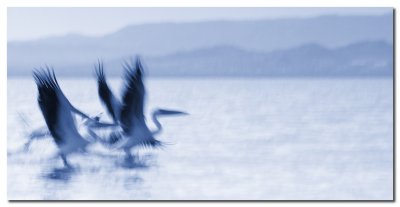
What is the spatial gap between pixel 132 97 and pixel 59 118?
0.38 metres

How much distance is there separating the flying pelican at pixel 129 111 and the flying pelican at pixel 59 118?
174 millimetres

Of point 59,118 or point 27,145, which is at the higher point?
point 59,118

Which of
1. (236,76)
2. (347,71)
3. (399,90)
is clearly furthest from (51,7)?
A: (399,90)

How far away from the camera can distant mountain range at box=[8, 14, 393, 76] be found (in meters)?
Answer: 2.65

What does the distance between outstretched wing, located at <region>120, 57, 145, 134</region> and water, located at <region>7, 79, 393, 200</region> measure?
5 cm

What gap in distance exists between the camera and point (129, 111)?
270cm

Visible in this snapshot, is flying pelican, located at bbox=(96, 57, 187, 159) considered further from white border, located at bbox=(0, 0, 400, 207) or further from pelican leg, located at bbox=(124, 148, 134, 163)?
white border, located at bbox=(0, 0, 400, 207)

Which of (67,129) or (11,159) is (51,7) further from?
(11,159)

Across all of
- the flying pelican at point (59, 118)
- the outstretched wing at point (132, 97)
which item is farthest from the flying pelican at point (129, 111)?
the flying pelican at point (59, 118)

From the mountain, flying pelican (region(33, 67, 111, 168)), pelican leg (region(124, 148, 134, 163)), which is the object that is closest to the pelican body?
flying pelican (region(33, 67, 111, 168))

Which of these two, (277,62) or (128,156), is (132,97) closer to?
(128,156)

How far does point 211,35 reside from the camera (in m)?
2.66

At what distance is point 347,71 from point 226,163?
761 millimetres
